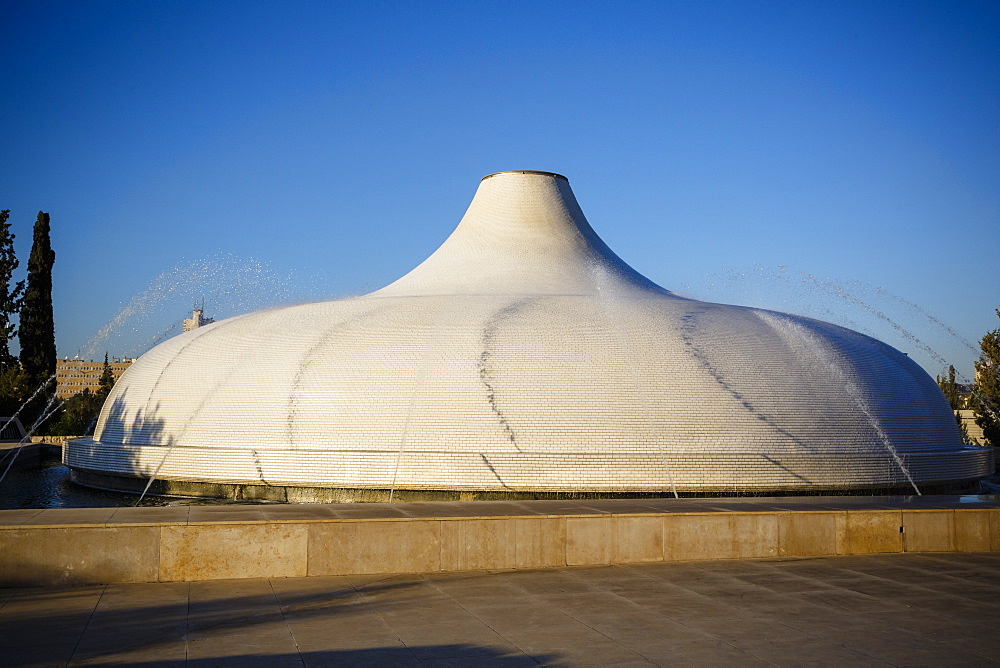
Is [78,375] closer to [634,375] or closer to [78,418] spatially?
[78,418]

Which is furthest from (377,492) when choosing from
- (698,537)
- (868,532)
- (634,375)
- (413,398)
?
(868,532)

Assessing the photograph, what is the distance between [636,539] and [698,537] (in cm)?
75

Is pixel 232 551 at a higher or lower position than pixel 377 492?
higher

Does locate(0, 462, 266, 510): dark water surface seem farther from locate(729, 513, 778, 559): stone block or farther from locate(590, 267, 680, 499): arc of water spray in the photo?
locate(729, 513, 778, 559): stone block

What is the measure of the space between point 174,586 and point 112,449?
15131mm

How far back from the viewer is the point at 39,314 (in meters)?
38.4

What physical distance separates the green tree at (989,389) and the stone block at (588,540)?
3200 cm

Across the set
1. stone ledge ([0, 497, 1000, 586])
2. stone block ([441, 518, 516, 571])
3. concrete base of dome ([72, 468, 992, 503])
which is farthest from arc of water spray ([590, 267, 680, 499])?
stone block ([441, 518, 516, 571])

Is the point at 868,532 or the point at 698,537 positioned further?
the point at 868,532

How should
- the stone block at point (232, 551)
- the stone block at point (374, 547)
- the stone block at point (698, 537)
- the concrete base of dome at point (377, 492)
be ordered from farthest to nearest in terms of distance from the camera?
the concrete base of dome at point (377, 492), the stone block at point (698, 537), the stone block at point (374, 547), the stone block at point (232, 551)

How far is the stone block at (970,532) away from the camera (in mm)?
11391

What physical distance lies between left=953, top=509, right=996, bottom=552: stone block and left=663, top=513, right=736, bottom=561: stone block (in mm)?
3059

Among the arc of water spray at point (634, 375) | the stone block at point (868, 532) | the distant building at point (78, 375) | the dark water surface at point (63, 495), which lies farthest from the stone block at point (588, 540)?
the distant building at point (78, 375)

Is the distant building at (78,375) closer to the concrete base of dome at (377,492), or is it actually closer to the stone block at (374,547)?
the concrete base of dome at (377,492)
